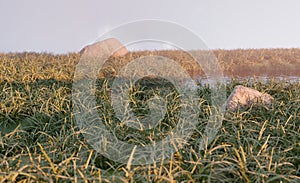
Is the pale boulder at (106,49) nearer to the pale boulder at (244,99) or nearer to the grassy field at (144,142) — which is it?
the grassy field at (144,142)

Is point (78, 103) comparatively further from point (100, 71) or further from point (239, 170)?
point (100, 71)

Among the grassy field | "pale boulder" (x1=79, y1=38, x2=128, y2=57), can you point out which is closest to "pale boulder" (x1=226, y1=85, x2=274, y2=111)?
the grassy field

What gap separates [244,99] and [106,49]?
8731 millimetres

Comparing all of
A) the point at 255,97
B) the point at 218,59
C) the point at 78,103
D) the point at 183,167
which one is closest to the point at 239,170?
the point at 183,167

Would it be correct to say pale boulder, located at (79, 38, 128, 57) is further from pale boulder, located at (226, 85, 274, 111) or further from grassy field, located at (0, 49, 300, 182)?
pale boulder, located at (226, 85, 274, 111)

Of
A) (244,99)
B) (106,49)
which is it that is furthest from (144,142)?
(106,49)

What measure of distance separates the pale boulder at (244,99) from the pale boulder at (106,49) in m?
7.86

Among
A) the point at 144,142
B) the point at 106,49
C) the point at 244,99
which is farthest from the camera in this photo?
the point at 106,49

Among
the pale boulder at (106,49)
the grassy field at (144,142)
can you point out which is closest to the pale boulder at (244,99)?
the grassy field at (144,142)

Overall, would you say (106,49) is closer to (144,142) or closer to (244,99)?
(244,99)

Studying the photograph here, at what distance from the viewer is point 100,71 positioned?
7938 mm

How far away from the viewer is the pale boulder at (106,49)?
1199cm

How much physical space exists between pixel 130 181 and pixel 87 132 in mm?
1278

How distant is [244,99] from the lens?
435 cm
